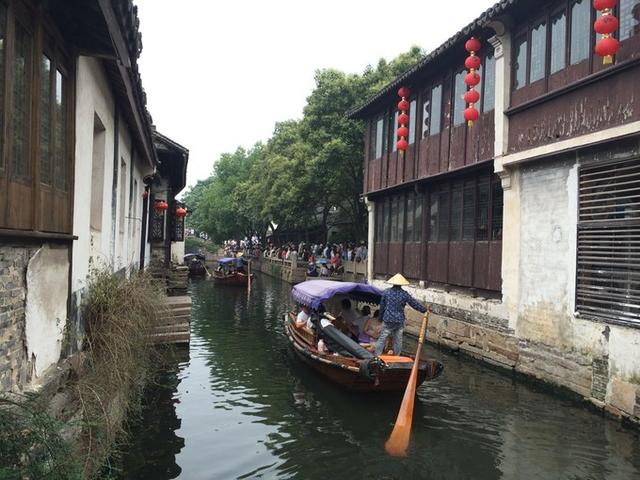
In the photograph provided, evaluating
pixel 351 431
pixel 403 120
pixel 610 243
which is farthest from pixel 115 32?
pixel 403 120

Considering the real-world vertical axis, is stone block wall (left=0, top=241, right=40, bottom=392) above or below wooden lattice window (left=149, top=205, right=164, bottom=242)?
below

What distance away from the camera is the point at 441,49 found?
12.6 meters

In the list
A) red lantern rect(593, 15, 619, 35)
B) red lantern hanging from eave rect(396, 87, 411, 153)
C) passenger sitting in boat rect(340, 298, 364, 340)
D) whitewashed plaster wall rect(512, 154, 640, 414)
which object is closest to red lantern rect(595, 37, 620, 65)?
red lantern rect(593, 15, 619, 35)

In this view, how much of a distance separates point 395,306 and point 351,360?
149 cm

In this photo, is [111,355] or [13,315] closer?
[13,315]

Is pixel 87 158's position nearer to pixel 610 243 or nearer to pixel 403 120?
pixel 610 243

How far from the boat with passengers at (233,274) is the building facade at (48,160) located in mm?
22502

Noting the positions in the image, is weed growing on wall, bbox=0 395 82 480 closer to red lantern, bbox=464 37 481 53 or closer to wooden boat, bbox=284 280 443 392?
wooden boat, bbox=284 280 443 392

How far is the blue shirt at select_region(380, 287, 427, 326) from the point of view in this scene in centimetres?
977

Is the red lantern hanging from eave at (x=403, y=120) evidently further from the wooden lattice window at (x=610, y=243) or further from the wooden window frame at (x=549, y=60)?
the wooden lattice window at (x=610, y=243)

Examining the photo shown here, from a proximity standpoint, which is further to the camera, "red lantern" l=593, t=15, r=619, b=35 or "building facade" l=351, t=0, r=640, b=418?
"building facade" l=351, t=0, r=640, b=418

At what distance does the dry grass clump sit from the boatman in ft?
12.9

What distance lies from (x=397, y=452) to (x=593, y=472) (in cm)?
222

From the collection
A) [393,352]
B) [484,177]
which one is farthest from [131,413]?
[484,177]
